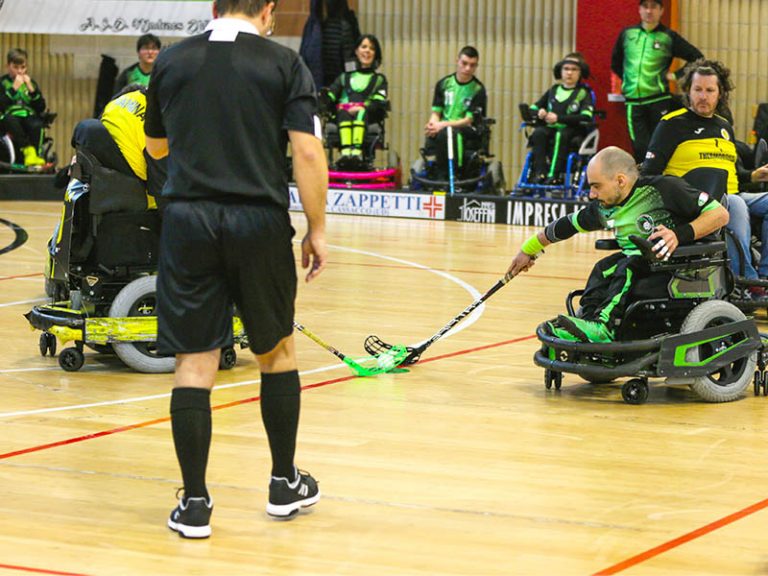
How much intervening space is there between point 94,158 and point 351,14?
952 cm

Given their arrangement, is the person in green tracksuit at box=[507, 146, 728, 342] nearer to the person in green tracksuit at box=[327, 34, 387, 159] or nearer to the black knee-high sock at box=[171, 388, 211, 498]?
the black knee-high sock at box=[171, 388, 211, 498]

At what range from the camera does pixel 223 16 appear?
13.3ft

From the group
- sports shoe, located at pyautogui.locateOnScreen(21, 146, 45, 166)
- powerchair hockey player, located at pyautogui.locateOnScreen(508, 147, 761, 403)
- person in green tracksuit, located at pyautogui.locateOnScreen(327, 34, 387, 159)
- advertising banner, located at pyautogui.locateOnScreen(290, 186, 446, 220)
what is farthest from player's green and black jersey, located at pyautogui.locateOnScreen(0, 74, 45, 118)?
powerchair hockey player, located at pyautogui.locateOnScreen(508, 147, 761, 403)

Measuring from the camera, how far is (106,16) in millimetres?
16172

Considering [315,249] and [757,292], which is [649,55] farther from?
[315,249]

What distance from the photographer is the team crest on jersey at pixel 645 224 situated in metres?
5.87

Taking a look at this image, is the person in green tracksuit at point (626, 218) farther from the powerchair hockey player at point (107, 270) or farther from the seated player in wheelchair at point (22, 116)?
the seated player in wheelchair at point (22, 116)

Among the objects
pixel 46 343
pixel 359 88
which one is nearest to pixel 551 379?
pixel 46 343

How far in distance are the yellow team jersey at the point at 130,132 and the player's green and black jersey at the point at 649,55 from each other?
778 centimetres

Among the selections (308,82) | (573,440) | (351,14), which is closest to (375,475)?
(573,440)

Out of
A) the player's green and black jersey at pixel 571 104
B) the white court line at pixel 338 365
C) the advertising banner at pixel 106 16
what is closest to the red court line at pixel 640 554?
the white court line at pixel 338 365

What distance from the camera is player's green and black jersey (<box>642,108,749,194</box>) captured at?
23.6 ft

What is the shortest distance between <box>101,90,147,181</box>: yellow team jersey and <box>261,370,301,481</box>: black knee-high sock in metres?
2.57

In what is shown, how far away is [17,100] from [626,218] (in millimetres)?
11065
